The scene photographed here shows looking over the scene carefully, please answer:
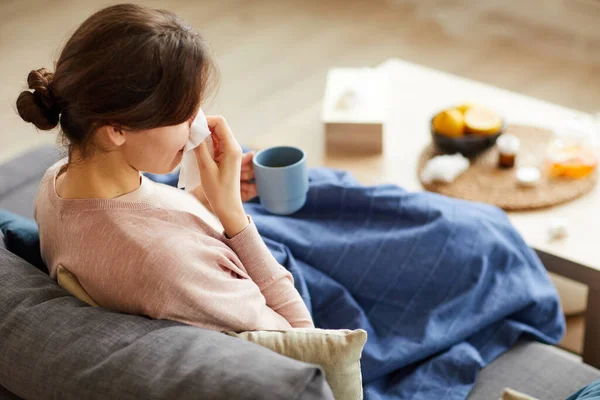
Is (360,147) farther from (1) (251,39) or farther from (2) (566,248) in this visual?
(1) (251,39)

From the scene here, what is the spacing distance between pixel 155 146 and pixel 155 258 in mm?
176

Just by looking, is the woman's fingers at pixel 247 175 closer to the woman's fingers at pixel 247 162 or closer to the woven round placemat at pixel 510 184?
the woman's fingers at pixel 247 162

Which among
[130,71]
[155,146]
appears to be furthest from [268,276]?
[130,71]

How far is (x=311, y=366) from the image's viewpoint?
0.98m

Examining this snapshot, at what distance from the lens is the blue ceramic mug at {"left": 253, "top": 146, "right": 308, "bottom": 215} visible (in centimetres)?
175

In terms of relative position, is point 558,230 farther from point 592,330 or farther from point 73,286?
point 73,286

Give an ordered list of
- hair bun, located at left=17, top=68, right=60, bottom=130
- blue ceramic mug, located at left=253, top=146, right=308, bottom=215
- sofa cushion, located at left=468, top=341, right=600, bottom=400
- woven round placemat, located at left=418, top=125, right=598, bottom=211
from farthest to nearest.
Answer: woven round placemat, located at left=418, top=125, right=598, bottom=211 → blue ceramic mug, located at left=253, top=146, right=308, bottom=215 → sofa cushion, located at left=468, top=341, right=600, bottom=400 → hair bun, located at left=17, top=68, right=60, bottom=130

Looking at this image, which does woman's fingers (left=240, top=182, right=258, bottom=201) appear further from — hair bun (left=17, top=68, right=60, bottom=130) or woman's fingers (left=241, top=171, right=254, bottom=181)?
hair bun (left=17, top=68, right=60, bottom=130)

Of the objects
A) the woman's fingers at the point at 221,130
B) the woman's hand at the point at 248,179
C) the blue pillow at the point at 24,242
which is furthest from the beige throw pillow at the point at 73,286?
the woman's hand at the point at 248,179

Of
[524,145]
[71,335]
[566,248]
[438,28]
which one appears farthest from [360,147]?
[438,28]

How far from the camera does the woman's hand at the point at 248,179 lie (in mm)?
1846

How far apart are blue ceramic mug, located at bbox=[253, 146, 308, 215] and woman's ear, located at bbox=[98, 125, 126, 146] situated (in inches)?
21.5

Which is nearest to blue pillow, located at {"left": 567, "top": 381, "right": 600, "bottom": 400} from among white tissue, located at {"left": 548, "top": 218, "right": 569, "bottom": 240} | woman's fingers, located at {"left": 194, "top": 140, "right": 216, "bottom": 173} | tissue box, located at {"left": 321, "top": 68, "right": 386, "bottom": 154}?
white tissue, located at {"left": 548, "top": 218, "right": 569, "bottom": 240}

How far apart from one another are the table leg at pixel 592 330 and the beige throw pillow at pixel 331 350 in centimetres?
81
